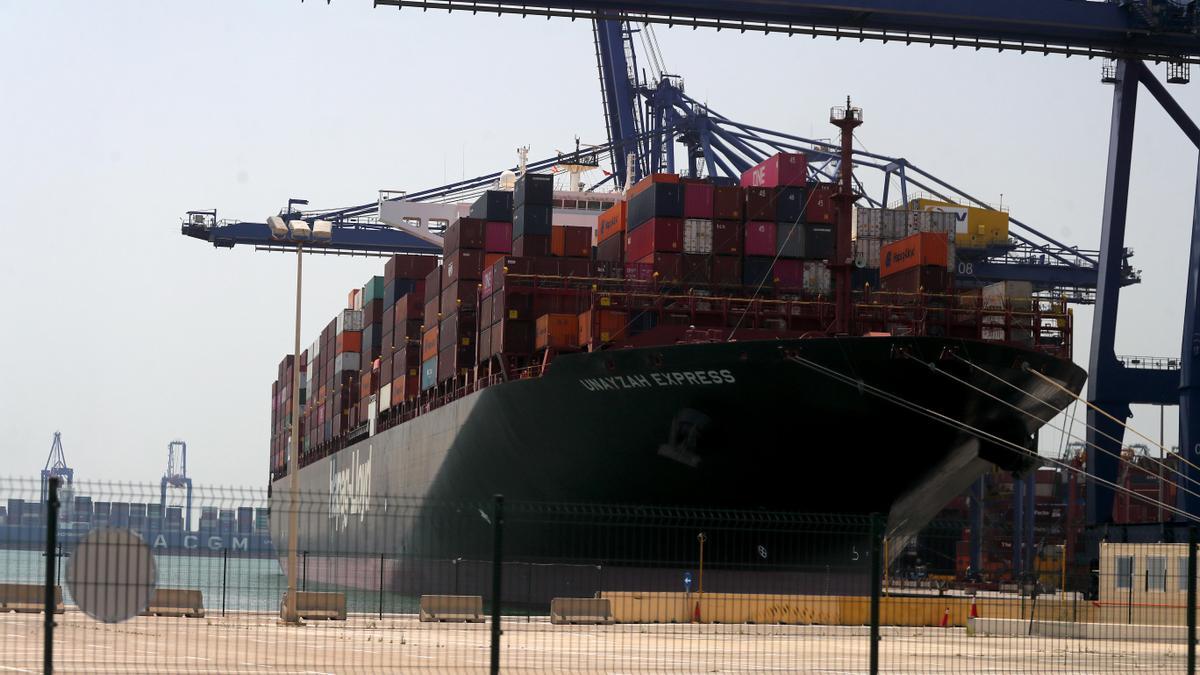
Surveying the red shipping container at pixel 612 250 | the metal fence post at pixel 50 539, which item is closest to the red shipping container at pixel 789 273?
the red shipping container at pixel 612 250

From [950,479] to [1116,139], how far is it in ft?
36.1

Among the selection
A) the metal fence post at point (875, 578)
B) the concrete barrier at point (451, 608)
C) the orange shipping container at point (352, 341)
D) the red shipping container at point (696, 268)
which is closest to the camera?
the metal fence post at point (875, 578)

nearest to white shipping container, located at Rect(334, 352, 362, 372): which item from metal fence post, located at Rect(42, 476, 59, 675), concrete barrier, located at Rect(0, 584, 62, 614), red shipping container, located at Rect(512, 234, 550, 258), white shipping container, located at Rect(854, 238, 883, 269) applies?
red shipping container, located at Rect(512, 234, 550, 258)

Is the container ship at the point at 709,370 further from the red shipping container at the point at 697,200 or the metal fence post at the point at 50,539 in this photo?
the metal fence post at the point at 50,539

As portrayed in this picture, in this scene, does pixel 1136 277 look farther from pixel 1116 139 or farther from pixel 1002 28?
pixel 1002 28

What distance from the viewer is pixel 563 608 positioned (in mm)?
26938

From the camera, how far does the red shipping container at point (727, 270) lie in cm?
3881

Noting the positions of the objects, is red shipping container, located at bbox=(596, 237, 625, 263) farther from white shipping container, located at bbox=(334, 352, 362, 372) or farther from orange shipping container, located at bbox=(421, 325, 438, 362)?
white shipping container, located at bbox=(334, 352, 362, 372)

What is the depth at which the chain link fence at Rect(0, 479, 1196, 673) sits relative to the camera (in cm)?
1293

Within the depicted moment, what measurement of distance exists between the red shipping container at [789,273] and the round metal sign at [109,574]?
2820cm

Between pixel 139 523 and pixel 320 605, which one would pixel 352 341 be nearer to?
pixel 320 605

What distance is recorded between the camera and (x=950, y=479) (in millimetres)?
36281

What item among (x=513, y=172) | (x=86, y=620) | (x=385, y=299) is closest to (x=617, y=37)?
(x=513, y=172)

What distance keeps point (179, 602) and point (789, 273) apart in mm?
18222
